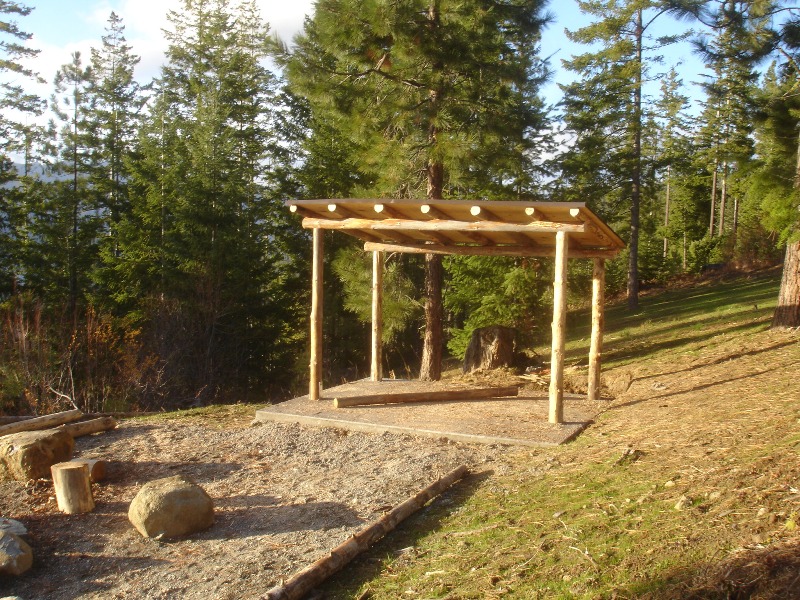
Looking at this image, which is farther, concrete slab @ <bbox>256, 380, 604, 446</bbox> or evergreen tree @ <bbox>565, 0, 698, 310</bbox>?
evergreen tree @ <bbox>565, 0, 698, 310</bbox>

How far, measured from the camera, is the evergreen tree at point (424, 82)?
40.2 feet

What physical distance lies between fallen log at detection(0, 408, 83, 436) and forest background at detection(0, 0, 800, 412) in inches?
192

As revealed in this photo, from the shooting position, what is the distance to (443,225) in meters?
9.48

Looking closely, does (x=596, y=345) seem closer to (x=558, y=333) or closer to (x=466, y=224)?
(x=558, y=333)

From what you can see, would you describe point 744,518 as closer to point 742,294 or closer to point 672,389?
point 672,389

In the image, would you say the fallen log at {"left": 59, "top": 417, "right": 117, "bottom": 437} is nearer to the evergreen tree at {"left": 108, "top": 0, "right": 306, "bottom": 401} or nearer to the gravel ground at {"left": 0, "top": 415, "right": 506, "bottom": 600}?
the gravel ground at {"left": 0, "top": 415, "right": 506, "bottom": 600}

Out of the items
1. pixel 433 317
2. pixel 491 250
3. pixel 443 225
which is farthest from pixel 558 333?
pixel 433 317

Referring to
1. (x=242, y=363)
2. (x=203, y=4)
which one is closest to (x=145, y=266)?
(x=242, y=363)

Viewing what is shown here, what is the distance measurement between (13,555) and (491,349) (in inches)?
410

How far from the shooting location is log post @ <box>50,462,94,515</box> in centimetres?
614

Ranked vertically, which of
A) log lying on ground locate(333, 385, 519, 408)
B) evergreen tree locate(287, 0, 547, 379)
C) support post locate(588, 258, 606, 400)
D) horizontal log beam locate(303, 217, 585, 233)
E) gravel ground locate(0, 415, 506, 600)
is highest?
evergreen tree locate(287, 0, 547, 379)

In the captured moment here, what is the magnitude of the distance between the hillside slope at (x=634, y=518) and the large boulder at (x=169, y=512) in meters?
1.46

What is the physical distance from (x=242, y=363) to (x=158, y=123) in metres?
9.90

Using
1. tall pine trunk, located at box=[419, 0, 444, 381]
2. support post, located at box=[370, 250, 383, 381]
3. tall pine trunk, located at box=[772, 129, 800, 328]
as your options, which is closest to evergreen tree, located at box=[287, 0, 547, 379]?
tall pine trunk, located at box=[419, 0, 444, 381]
